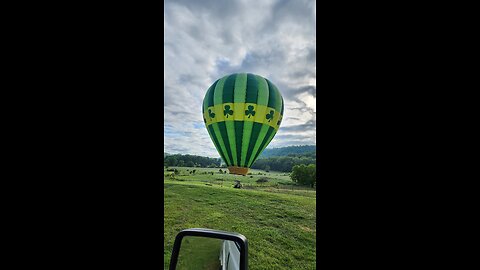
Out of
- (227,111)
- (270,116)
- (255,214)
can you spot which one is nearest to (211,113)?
(227,111)

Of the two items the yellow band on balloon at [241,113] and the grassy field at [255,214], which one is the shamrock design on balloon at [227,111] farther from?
the grassy field at [255,214]

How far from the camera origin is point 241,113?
6.52 metres

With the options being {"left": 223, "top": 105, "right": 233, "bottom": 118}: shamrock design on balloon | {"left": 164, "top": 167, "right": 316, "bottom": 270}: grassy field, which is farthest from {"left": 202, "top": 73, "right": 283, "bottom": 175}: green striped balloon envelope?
{"left": 164, "top": 167, "right": 316, "bottom": 270}: grassy field

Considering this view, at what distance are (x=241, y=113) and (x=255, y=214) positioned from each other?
3.24 m

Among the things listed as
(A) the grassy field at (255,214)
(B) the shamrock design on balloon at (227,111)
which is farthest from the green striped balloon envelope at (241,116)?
(A) the grassy field at (255,214)

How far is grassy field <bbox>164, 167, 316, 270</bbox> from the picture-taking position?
20.0 feet

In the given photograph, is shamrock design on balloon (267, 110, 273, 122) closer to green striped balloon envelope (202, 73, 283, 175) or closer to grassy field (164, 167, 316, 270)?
green striped balloon envelope (202, 73, 283, 175)

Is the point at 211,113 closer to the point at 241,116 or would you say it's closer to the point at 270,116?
the point at 241,116

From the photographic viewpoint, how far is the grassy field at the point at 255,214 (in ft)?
20.0
